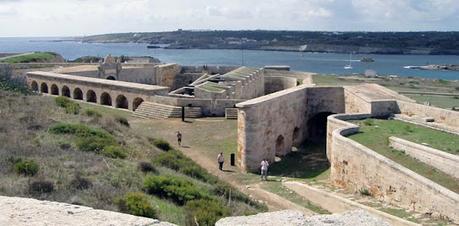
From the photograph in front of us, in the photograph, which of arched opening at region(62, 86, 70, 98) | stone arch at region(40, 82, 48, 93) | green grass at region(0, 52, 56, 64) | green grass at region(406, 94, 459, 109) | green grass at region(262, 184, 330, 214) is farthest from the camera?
green grass at region(0, 52, 56, 64)

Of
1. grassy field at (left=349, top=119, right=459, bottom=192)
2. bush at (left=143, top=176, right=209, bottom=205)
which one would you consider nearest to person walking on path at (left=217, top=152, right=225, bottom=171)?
grassy field at (left=349, top=119, right=459, bottom=192)

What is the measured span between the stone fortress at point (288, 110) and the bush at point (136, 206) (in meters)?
6.10

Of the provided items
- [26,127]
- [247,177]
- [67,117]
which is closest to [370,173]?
[247,177]

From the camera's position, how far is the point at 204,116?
89.2 feet

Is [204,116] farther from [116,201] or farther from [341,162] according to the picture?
[116,201]

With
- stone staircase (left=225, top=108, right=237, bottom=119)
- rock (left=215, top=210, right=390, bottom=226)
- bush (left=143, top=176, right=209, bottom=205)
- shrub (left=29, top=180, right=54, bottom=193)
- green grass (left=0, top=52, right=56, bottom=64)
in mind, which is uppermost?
green grass (left=0, top=52, right=56, bottom=64)

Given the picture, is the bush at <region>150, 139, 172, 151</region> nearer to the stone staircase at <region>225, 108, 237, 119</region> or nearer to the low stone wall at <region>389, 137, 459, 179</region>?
the low stone wall at <region>389, 137, 459, 179</region>

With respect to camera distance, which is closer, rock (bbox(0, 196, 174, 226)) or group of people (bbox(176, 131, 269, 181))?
rock (bbox(0, 196, 174, 226))

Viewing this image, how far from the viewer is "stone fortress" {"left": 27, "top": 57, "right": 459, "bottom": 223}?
41.8 feet

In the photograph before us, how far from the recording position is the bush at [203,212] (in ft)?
25.1

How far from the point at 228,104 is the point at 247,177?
10077mm

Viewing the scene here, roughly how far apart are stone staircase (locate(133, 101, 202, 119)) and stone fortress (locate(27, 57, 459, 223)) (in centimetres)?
5

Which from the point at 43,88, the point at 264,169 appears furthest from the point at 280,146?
the point at 43,88

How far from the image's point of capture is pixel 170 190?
9.82 meters
